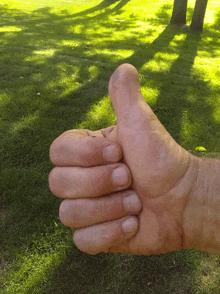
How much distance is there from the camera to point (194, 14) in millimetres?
9375

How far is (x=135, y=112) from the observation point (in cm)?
149

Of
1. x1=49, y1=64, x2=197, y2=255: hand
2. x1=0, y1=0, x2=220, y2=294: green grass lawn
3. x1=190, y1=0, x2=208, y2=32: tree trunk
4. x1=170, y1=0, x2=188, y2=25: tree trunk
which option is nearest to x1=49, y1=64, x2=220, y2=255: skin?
x1=49, y1=64, x2=197, y2=255: hand

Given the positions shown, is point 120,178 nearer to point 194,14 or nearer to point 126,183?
point 126,183

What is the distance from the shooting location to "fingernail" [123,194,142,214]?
4.76ft

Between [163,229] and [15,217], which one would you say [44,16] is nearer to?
[15,217]

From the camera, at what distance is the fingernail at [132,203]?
4.76ft

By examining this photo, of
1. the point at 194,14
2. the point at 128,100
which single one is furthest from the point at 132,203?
the point at 194,14

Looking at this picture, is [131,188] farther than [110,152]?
Yes

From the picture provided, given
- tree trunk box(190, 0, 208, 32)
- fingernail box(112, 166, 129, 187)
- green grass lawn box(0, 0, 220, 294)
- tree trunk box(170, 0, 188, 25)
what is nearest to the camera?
fingernail box(112, 166, 129, 187)

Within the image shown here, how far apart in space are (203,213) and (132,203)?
438mm

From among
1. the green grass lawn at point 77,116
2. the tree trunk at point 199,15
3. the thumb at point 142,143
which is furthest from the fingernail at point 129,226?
the tree trunk at point 199,15

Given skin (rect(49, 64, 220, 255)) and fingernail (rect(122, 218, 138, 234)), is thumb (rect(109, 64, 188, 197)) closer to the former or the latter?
skin (rect(49, 64, 220, 255))

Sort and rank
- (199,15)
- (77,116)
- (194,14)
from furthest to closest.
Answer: (194,14)
(199,15)
(77,116)

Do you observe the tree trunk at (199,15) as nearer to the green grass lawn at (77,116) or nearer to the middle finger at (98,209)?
the green grass lawn at (77,116)
